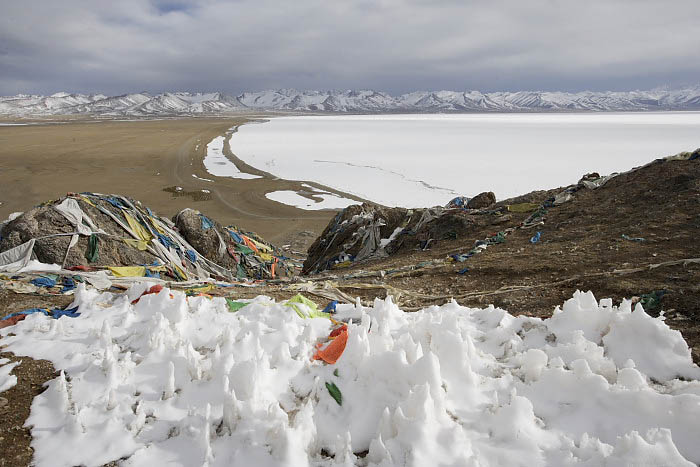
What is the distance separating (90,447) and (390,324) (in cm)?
249

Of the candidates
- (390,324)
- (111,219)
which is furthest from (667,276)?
(111,219)

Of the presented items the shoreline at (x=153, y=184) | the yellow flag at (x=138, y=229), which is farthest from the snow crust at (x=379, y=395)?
the shoreline at (x=153, y=184)

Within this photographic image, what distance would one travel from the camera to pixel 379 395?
8.77 feet

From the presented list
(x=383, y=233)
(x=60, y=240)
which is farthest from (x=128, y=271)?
(x=383, y=233)

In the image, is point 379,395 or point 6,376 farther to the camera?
point 6,376

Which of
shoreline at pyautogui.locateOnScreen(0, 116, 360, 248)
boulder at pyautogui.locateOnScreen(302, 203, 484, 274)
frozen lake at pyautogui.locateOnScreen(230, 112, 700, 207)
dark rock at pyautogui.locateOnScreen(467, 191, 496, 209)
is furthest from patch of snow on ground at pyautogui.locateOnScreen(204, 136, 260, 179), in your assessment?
dark rock at pyautogui.locateOnScreen(467, 191, 496, 209)

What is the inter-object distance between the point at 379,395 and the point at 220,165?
1360 inches

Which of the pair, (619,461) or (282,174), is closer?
(619,461)

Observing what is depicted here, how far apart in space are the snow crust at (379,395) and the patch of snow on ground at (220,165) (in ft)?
89.3

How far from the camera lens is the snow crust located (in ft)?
7.50

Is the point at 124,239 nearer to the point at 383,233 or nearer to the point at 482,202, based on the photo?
the point at 383,233

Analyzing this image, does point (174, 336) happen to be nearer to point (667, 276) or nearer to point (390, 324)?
point (390, 324)

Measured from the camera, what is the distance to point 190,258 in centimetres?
941

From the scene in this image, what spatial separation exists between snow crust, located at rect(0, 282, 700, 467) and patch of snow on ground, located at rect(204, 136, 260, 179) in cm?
2720
